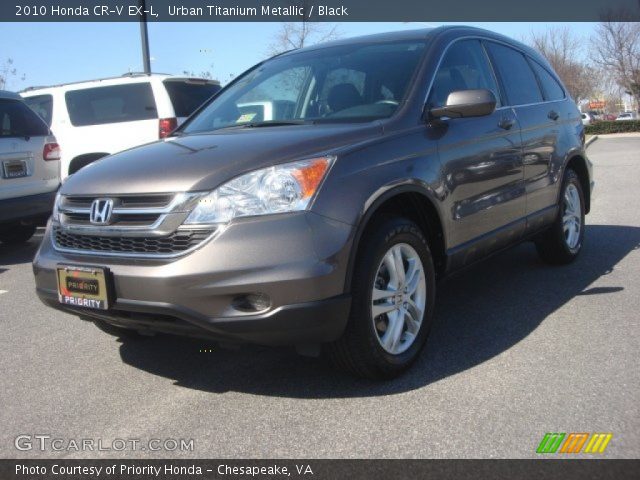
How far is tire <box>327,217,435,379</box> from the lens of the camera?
3.16 m

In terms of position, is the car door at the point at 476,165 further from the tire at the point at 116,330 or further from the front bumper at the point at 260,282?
the tire at the point at 116,330

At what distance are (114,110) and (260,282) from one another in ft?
25.7

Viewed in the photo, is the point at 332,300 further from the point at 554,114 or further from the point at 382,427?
the point at 554,114

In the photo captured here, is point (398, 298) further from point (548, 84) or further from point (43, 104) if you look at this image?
point (43, 104)

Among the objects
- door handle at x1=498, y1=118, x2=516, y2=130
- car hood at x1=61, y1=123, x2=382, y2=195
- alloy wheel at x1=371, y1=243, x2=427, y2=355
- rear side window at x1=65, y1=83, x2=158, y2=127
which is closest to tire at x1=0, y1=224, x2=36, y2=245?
rear side window at x1=65, y1=83, x2=158, y2=127

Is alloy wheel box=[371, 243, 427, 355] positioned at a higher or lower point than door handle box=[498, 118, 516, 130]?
lower

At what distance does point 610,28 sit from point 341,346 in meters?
51.6

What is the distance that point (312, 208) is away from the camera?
2980 mm

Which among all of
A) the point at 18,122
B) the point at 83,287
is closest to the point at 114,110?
the point at 18,122

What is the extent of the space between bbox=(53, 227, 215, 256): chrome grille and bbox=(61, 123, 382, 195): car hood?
0.69 feet

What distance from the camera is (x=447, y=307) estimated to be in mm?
4734

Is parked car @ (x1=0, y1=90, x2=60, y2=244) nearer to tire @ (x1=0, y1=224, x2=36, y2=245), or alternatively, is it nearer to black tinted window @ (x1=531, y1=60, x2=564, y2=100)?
tire @ (x1=0, y1=224, x2=36, y2=245)

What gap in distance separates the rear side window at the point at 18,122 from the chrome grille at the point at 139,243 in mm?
4271

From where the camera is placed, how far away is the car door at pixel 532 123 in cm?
485
